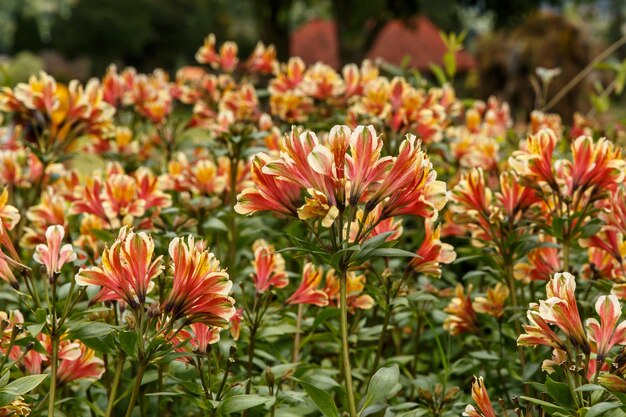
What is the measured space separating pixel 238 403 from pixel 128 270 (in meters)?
0.28

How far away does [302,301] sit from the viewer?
178cm

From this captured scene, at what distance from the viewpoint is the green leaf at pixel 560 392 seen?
131 centimetres

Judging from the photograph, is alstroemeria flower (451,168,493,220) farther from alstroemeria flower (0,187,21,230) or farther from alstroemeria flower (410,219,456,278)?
alstroemeria flower (0,187,21,230)

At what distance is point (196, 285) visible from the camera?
4.19ft

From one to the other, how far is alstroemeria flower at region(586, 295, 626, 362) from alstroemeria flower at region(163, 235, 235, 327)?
1.80 feet

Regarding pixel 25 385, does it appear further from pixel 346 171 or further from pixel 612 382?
pixel 612 382

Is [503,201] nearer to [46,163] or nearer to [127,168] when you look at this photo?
[46,163]

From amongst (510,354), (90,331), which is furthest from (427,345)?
(90,331)

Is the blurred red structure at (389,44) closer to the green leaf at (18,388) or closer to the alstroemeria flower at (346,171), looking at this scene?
the alstroemeria flower at (346,171)

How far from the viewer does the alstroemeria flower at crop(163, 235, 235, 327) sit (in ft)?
4.17

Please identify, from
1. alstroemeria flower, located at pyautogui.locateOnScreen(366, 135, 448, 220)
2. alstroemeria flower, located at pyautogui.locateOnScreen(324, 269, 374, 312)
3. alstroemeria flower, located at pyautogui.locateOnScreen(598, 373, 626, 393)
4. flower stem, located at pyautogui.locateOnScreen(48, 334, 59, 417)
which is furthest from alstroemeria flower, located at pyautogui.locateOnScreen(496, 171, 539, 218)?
flower stem, located at pyautogui.locateOnScreen(48, 334, 59, 417)

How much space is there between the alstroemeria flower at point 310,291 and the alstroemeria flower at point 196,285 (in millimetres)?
479

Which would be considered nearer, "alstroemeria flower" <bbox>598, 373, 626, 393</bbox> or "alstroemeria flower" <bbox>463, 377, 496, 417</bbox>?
"alstroemeria flower" <bbox>598, 373, 626, 393</bbox>

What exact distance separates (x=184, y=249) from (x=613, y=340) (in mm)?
664
